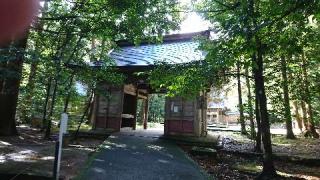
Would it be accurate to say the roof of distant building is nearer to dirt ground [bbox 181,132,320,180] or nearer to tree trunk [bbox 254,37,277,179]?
dirt ground [bbox 181,132,320,180]

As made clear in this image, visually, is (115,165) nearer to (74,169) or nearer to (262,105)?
(74,169)

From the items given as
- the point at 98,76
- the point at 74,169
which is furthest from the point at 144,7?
the point at 74,169

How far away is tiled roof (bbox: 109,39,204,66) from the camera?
14320mm

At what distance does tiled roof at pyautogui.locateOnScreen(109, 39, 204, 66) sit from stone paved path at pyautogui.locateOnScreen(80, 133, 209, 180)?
481cm

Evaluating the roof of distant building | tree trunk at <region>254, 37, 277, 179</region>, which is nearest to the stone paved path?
tree trunk at <region>254, 37, 277, 179</region>

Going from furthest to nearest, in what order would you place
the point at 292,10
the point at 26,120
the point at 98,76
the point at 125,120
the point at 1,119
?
the point at 26,120
the point at 125,120
the point at 1,119
the point at 98,76
the point at 292,10

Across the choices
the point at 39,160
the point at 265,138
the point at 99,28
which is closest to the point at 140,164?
the point at 39,160

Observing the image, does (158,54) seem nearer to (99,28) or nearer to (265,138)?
(99,28)

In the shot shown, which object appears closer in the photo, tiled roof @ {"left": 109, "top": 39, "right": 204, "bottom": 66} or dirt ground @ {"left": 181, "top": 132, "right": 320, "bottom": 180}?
dirt ground @ {"left": 181, "top": 132, "right": 320, "bottom": 180}

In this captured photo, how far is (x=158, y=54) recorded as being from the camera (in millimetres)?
16344

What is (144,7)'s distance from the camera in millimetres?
10250

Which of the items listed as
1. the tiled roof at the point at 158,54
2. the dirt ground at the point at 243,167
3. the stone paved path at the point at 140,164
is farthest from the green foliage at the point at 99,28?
the dirt ground at the point at 243,167

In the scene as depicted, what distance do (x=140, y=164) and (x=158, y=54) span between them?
926 centimetres

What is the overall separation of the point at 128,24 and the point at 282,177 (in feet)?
24.3
